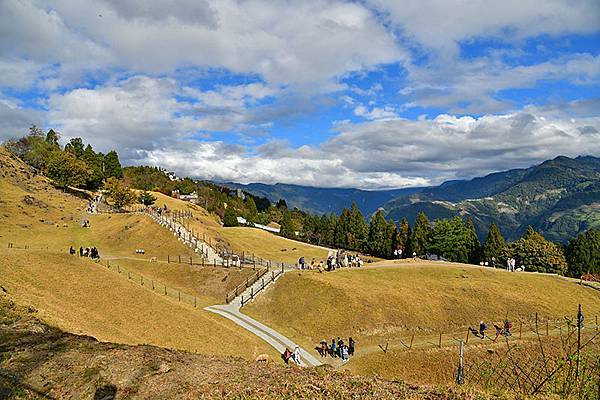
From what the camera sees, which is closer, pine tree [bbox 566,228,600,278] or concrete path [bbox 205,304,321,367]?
concrete path [bbox 205,304,321,367]

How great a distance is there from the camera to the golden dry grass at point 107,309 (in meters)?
28.4

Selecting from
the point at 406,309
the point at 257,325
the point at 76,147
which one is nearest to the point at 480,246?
the point at 406,309

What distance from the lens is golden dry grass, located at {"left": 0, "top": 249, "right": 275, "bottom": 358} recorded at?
93.1ft

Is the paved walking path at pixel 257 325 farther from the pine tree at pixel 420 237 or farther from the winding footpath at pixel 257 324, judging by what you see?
the pine tree at pixel 420 237

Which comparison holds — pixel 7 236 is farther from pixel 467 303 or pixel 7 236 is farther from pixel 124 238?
pixel 467 303

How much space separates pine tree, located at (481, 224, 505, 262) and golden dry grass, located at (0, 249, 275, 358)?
7775 centimetres

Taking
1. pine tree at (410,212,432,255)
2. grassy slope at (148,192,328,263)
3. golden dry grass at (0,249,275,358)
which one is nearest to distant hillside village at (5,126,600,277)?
pine tree at (410,212,432,255)

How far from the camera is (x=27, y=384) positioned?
14.5 m

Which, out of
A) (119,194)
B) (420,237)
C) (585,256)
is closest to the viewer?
(585,256)

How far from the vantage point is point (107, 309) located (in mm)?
33250

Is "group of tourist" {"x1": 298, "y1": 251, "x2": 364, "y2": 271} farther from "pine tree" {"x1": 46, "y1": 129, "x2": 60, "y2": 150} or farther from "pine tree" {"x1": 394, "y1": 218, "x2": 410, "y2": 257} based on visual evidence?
"pine tree" {"x1": 46, "y1": 129, "x2": 60, "y2": 150}

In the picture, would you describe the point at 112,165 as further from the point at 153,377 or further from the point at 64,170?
the point at 153,377

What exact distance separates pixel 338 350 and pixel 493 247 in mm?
75103

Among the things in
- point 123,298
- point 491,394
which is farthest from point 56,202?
point 491,394
